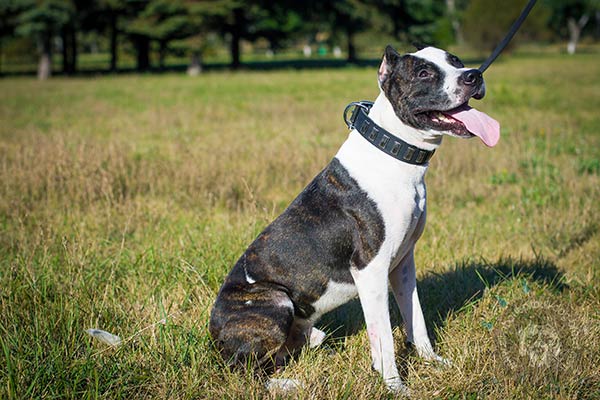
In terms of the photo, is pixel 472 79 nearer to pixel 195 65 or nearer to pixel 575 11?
pixel 195 65

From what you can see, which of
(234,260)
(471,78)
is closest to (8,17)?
(234,260)

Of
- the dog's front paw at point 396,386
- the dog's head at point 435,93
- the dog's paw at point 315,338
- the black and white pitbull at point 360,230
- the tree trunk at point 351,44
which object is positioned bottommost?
the dog's front paw at point 396,386

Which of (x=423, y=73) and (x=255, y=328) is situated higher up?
(x=423, y=73)

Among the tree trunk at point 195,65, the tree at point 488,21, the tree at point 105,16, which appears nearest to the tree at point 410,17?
the tree at point 488,21

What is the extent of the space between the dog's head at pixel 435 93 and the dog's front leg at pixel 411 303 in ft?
2.71

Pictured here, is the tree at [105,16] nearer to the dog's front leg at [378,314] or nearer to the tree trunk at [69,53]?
the tree trunk at [69,53]

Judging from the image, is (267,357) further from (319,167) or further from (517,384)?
(319,167)

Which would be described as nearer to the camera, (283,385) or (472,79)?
(472,79)

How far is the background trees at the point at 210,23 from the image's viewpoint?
2956cm

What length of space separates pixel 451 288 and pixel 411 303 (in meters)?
0.91

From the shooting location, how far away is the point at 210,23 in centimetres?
3112

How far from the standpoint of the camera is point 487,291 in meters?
3.90

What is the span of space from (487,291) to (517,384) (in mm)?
1014

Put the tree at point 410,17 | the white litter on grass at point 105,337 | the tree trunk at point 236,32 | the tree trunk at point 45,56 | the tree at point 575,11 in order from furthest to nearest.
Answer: the tree at point 575,11 → the tree at point 410,17 → the tree trunk at point 236,32 → the tree trunk at point 45,56 → the white litter on grass at point 105,337
